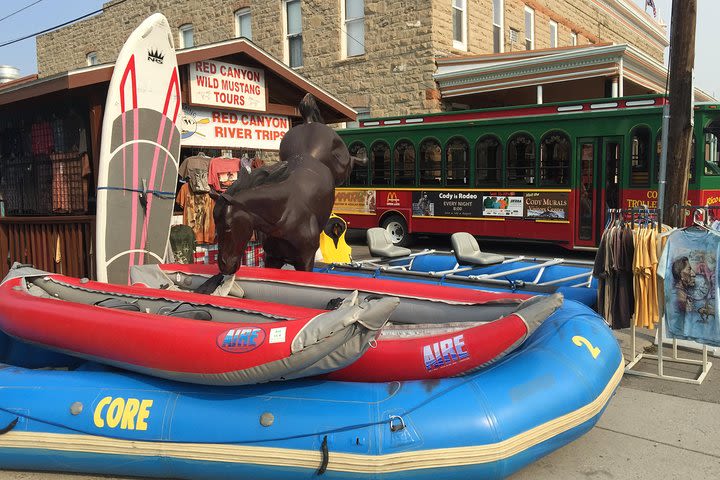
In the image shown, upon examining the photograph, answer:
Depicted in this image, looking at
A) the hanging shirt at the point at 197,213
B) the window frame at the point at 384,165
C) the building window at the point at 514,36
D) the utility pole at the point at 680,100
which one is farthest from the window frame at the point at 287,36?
the utility pole at the point at 680,100

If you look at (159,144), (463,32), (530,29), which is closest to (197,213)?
(159,144)

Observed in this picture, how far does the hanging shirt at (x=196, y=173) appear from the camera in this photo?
935 cm

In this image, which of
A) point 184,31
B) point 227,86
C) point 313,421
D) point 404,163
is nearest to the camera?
point 313,421

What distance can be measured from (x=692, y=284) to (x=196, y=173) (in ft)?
22.8

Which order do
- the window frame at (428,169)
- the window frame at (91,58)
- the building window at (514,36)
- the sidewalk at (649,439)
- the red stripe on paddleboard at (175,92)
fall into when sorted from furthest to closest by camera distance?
the window frame at (91,58) → the building window at (514,36) → the window frame at (428,169) → the red stripe on paddleboard at (175,92) → the sidewalk at (649,439)

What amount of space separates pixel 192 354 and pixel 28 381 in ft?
4.52

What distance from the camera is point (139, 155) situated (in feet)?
24.2

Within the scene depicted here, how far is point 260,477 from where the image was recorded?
361 centimetres

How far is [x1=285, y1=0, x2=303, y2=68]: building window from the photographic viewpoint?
20547 mm

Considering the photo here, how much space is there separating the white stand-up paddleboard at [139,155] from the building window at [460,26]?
12.6 m

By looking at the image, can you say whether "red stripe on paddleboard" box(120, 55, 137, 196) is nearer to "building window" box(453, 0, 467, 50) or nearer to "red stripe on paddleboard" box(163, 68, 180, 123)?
"red stripe on paddleboard" box(163, 68, 180, 123)

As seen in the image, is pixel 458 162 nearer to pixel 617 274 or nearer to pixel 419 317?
pixel 617 274

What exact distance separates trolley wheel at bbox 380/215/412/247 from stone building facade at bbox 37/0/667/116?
435 cm

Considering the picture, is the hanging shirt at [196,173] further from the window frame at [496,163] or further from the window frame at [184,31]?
the window frame at [184,31]
